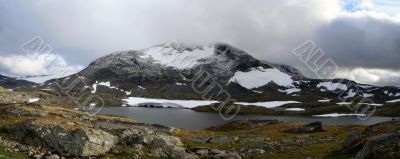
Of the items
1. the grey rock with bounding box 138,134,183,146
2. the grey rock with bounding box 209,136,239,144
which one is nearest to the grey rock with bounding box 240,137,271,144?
the grey rock with bounding box 209,136,239,144

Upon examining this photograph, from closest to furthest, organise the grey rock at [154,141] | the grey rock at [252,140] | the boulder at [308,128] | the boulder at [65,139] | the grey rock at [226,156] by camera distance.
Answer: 1. the boulder at [65,139]
2. the grey rock at [226,156]
3. the grey rock at [154,141]
4. the grey rock at [252,140]
5. the boulder at [308,128]

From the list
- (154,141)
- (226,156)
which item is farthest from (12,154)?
(226,156)

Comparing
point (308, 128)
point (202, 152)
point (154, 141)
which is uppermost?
point (308, 128)

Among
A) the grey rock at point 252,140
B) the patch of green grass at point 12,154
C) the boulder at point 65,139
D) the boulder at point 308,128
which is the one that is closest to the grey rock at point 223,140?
the grey rock at point 252,140

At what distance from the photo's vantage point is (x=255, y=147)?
6662cm

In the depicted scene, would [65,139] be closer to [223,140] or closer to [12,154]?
[12,154]

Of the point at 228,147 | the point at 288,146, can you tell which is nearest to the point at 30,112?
the point at 228,147

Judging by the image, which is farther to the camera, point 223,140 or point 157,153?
point 223,140

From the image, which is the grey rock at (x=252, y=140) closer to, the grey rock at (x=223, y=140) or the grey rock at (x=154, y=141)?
the grey rock at (x=223, y=140)

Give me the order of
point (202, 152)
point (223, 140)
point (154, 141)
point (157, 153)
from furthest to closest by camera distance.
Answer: point (223, 140) < point (154, 141) < point (202, 152) < point (157, 153)

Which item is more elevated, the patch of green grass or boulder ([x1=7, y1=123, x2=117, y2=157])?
boulder ([x1=7, y1=123, x2=117, y2=157])

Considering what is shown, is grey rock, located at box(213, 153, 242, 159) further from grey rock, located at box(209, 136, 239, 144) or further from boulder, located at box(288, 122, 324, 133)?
boulder, located at box(288, 122, 324, 133)

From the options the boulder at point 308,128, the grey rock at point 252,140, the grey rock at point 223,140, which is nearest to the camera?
the grey rock at point 223,140

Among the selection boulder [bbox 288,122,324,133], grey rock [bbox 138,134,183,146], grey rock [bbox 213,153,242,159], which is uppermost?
boulder [bbox 288,122,324,133]
